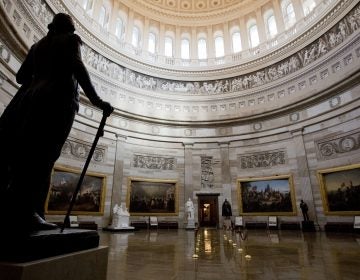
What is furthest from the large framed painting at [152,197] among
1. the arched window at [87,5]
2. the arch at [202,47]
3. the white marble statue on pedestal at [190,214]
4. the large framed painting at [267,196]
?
the arched window at [87,5]

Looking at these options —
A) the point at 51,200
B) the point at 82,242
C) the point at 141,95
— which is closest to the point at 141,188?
the point at 51,200

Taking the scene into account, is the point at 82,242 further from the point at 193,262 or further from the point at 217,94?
the point at 217,94

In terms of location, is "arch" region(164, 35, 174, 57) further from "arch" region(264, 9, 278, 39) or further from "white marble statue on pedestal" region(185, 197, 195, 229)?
"white marble statue on pedestal" region(185, 197, 195, 229)

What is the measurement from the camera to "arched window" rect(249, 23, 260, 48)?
2307cm

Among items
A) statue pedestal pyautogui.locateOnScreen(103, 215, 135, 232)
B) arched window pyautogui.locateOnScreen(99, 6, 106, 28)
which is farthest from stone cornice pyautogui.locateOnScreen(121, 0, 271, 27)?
statue pedestal pyautogui.locateOnScreen(103, 215, 135, 232)

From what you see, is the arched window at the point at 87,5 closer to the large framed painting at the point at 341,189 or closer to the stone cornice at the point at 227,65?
the stone cornice at the point at 227,65

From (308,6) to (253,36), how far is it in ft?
16.9

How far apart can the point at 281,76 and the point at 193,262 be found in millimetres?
18656

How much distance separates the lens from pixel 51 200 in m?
14.1

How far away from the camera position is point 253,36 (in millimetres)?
23516

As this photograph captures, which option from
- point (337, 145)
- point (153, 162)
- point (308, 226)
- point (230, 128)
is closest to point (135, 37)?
point (153, 162)

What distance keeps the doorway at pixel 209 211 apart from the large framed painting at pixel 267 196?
2.01 meters

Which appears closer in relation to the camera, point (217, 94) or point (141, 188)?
point (141, 188)

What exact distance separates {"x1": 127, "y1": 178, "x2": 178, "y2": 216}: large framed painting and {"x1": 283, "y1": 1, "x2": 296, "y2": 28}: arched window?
16831 mm
